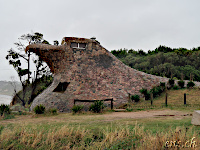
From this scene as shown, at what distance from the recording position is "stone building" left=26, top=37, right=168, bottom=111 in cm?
1767

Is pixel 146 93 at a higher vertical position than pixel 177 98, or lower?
higher

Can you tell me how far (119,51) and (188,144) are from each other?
4636cm

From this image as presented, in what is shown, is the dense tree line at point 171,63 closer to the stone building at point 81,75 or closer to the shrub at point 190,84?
the shrub at point 190,84

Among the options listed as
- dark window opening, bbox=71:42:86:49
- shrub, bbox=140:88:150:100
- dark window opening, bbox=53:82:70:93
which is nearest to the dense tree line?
shrub, bbox=140:88:150:100

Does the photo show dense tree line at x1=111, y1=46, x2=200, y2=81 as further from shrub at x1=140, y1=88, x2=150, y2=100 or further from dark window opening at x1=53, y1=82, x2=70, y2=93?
dark window opening at x1=53, y1=82, x2=70, y2=93

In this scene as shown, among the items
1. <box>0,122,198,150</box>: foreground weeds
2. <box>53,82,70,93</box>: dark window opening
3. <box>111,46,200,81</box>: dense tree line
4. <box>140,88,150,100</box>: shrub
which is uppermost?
<box>111,46,200,81</box>: dense tree line

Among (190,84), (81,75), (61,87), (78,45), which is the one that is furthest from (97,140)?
(190,84)

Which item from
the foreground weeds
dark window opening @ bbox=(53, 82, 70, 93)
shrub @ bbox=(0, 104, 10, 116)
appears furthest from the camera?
dark window opening @ bbox=(53, 82, 70, 93)

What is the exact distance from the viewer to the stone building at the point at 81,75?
696 inches

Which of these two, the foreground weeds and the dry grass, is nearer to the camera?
the foreground weeds

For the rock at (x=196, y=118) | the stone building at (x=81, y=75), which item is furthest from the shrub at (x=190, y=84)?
the rock at (x=196, y=118)

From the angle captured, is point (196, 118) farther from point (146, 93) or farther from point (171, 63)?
point (171, 63)

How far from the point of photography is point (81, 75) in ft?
60.3

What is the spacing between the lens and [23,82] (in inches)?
998
